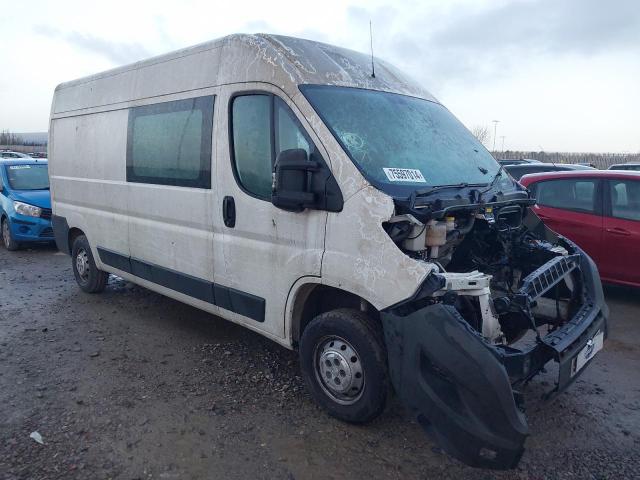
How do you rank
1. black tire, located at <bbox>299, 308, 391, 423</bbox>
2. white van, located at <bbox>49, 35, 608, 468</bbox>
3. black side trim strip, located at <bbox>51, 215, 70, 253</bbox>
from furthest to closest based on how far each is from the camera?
black side trim strip, located at <bbox>51, 215, 70, 253</bbox> < black tire, located at <bbox>299, 308, 391, 423</bbox> < white van, located at <bbox>49, 35, 608, 468</bbox>

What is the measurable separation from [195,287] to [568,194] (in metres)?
4.75

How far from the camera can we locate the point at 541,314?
3.78m

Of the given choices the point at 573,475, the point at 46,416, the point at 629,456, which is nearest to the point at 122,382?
the point at 46,416

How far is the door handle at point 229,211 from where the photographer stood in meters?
3.89

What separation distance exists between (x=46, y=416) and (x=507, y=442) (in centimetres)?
288

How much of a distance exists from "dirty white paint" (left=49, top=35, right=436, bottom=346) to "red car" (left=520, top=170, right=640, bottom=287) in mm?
3050

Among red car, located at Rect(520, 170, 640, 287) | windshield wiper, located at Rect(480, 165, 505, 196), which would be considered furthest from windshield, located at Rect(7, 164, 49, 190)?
red car, located at Rect(520, 170, 640, 287)

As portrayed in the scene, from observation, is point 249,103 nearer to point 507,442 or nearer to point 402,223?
point 402,223

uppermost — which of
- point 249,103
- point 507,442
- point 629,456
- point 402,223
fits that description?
point 249,103

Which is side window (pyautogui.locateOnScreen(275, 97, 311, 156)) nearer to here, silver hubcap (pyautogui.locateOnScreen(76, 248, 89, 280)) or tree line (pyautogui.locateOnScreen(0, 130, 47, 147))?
silver hubcap (pyautogui.locateOnScreen(76, 248, 89, 280))

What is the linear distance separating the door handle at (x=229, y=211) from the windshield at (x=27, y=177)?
7.08m

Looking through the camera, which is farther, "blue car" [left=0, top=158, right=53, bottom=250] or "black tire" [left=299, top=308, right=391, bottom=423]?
"blue car" [left=0, top=158, right=53, bottom=250]

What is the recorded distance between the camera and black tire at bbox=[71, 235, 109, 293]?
623cm

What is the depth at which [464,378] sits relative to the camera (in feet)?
8.59
